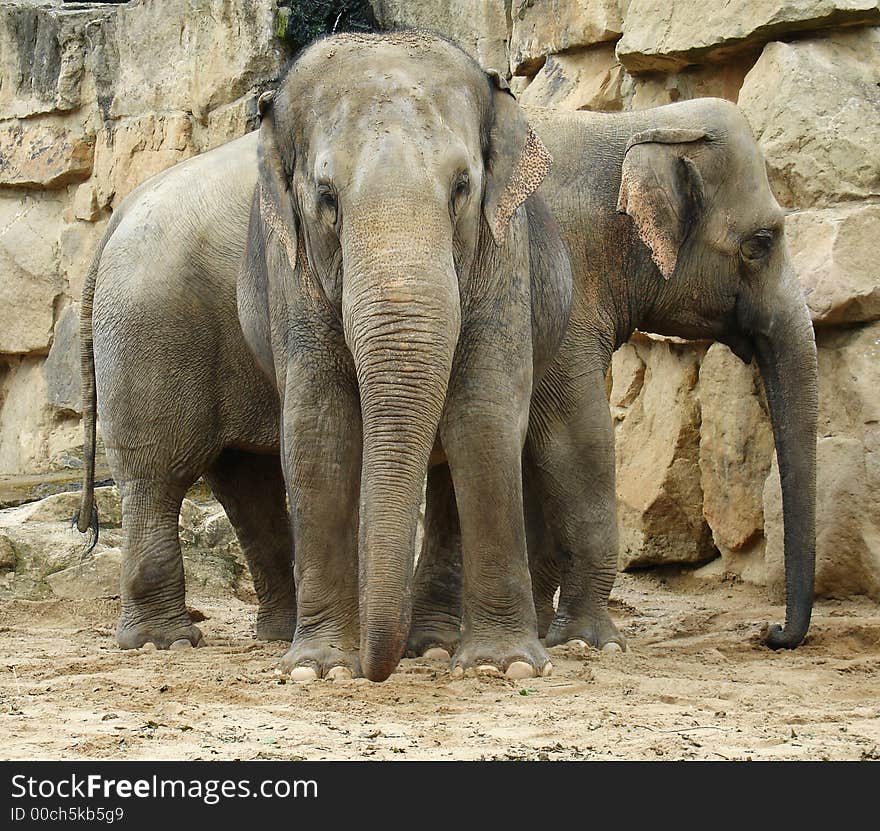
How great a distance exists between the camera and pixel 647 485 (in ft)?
27.4

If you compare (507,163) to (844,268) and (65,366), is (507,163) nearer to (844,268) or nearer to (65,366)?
(844,268)

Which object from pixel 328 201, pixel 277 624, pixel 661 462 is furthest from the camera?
pixel 661 462

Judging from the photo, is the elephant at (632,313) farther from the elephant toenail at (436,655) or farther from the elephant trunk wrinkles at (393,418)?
the elephant trunk wrinkles at (393,418)

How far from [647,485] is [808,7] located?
2343 millimetres

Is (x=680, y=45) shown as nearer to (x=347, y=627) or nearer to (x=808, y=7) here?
(x=808, y=7)

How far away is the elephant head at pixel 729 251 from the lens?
254 inches

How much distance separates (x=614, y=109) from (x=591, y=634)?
3.20m

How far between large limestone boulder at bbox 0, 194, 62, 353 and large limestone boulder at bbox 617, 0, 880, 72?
450 cm

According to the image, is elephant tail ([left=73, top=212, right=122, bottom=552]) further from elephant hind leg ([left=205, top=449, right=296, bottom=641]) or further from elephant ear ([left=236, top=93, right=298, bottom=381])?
elephant ear ([left=236, top=93, right=298, bottom=381])

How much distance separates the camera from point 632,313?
22.1 ft

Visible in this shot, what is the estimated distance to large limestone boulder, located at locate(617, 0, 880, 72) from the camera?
749cm

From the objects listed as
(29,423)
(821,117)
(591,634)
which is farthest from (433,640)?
(29,423)

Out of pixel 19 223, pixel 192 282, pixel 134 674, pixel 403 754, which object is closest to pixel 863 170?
pixel 192 282

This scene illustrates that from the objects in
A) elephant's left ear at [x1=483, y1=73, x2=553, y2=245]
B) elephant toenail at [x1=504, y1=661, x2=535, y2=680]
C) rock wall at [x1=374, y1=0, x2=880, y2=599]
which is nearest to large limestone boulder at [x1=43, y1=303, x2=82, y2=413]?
rock wall at [x1=374, y1=0, x2=880, y2=599]
